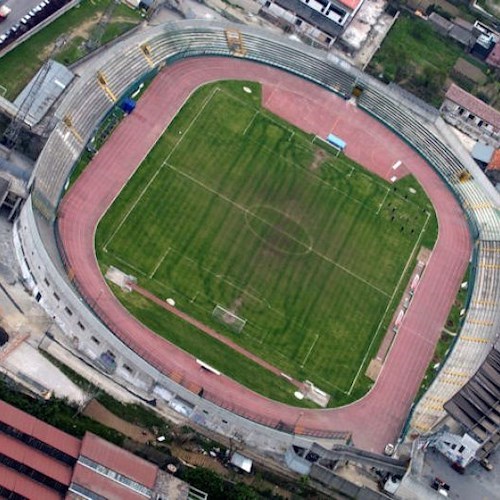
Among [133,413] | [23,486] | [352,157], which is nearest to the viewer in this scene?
[23,486]

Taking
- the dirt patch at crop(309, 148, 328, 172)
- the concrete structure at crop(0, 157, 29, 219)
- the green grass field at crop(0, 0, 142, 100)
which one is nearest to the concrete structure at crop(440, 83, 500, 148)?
the dirt patch at crop(309, 148, 328, 172)

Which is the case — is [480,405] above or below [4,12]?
below

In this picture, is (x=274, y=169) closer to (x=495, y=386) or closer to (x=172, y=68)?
(x=172, y=68)

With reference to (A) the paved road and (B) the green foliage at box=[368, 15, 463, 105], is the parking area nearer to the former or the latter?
(B) the green foliage at box=[368, 15, 463, 105]

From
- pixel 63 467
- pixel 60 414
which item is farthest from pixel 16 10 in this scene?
pixel 63 467

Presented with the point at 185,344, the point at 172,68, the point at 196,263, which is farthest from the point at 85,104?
the point at 185,344

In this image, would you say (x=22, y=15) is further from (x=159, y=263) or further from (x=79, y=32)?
(x=159, y=263)
